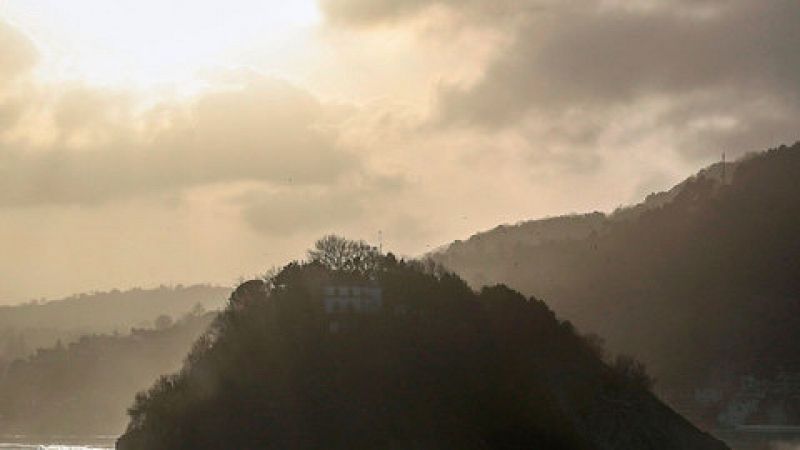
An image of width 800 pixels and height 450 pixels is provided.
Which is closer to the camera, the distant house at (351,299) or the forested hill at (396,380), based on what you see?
the forested hill at (396,380)

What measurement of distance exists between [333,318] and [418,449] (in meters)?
27.7

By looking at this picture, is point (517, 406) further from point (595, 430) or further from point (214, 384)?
point (214, 384)

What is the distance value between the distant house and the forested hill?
22 centimetres

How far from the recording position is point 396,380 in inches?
6747

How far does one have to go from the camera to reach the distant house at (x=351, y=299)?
7279 inches

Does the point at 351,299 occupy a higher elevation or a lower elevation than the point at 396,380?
higher

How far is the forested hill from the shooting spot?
543 feet

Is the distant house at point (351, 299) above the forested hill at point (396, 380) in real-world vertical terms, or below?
above

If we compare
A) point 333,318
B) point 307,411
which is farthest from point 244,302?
point 307,411

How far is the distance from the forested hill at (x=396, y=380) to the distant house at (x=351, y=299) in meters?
0.22

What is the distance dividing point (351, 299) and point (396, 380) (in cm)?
1784

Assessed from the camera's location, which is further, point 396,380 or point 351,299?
point 351,299

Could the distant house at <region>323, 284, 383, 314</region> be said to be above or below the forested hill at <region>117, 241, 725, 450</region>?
above

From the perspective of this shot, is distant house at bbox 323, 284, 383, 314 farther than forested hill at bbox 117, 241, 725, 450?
Yes
